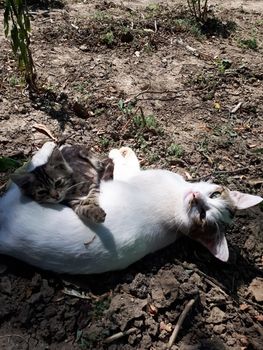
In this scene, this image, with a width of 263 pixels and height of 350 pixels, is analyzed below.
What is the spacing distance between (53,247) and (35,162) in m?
0.65

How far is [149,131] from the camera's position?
4.65 m

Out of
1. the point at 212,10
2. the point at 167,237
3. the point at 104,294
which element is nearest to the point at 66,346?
the point at 104,294

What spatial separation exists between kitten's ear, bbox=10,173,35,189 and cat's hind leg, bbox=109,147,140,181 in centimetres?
75

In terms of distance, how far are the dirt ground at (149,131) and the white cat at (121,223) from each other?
18 cm

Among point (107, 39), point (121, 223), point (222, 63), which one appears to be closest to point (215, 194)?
point (121, 223)

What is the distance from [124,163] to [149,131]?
741 millimetres

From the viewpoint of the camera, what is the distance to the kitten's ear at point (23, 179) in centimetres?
319

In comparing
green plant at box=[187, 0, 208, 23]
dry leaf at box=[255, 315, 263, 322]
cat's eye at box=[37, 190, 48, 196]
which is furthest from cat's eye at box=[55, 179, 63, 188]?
green plant at box=[187, 0, 208, 23]

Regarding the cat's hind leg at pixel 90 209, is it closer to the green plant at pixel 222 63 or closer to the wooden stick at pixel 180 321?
the wooden stick at pixel 180 321

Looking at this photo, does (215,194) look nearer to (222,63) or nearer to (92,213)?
(92,213)

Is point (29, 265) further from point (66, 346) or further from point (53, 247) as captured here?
point (66, 346)

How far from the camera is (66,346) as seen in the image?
293 cm

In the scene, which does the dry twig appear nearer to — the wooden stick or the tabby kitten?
the wooden stick

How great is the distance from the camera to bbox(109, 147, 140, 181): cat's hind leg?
385cm
